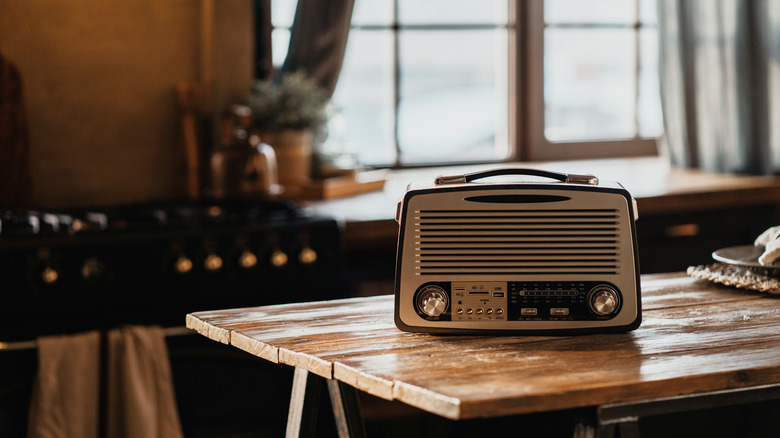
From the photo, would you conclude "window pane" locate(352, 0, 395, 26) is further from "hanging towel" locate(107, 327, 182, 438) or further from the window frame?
"hanging towel" locate(107, 327, 182, 438)

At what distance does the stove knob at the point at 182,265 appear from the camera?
2.15 m

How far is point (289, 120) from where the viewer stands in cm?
287

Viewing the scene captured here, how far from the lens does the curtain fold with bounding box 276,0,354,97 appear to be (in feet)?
9.91

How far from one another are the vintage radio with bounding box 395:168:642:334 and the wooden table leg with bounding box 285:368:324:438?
180 millimetres

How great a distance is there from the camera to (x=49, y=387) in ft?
6.50

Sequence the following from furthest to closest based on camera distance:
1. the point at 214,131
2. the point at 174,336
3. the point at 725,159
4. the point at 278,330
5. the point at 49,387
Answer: the point at 725,159, the point at 214,131, the point at 174,336, the point at 49,387, the point at 278,330

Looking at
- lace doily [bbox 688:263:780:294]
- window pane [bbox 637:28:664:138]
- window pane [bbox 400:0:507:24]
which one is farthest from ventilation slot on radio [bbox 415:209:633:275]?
window pane [bbox 637:28:664:138]

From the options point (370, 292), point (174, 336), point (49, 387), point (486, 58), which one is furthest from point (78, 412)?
point (486, 58)

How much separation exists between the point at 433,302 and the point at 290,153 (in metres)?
1.73

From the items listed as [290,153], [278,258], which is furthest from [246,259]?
[290,153]

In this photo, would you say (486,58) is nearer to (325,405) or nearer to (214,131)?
(214,131)

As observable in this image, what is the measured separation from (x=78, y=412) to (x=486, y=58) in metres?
2.21

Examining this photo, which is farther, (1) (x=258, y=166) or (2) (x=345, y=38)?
(2) (x=345, y=38)

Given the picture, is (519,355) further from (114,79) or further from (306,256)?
(114,79)
